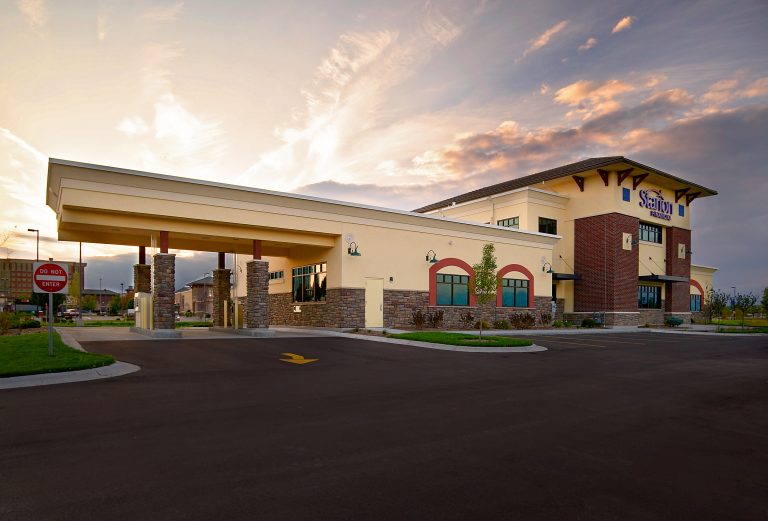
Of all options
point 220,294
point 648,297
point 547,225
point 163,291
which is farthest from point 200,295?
point 648,297

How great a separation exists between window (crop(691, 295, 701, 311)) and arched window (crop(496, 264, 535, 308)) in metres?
27.7

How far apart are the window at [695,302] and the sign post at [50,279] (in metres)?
57.2

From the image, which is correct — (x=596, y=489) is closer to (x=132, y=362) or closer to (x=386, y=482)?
(x=386, y=482)

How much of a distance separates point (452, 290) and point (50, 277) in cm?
2275

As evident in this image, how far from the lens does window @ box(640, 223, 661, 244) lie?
4225cm

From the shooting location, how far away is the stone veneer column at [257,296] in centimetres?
2370

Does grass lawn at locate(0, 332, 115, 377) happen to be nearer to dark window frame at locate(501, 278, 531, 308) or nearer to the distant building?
dark window frame at locate(501, 278, 531, 308)

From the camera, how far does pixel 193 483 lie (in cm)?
483

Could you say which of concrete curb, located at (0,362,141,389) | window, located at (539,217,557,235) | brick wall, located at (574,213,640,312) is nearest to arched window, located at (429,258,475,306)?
window, located at (539,217,557,235)

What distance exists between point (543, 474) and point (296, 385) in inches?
254

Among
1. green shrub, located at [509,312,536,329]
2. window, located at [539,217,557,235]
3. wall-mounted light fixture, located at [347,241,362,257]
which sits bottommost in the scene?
green shrub, located at [509,312,536,329]

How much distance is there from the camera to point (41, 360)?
1209 centimetres

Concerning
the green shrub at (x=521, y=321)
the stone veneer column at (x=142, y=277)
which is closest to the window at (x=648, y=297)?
the green shrub at (x=521, y=321)

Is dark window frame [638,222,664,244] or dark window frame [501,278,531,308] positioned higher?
dark window frame [638,222,664,244]
